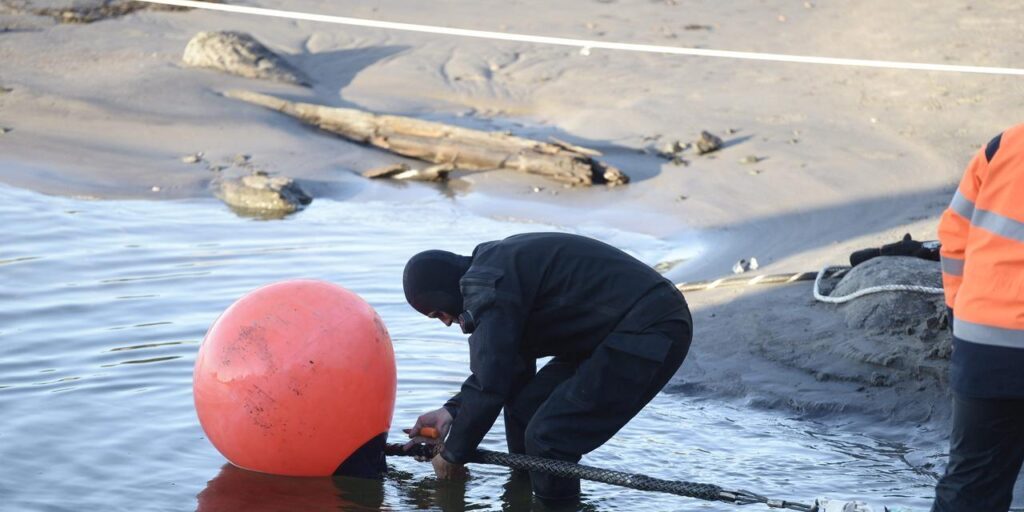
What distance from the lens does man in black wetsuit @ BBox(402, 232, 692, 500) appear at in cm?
522

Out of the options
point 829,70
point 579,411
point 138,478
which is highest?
point 829,70

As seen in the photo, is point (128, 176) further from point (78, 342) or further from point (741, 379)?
point (741, 379)


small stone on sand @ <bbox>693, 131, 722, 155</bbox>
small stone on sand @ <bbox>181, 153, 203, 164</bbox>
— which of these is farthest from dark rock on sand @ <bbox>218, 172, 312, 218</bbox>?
small stone on sand @ <bbox>693, 131, 722, 155</bbox>

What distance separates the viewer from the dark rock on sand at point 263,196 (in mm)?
12398

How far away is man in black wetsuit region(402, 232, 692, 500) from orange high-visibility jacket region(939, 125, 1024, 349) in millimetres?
1452

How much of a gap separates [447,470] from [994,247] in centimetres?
270

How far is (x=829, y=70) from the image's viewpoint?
1592cm

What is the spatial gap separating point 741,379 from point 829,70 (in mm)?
8810

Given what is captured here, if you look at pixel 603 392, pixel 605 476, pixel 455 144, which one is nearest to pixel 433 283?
pixel 603 392

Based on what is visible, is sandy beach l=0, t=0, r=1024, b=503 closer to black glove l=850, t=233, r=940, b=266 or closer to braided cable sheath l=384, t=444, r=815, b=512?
black glove l=850, t=233, r=940, b=266

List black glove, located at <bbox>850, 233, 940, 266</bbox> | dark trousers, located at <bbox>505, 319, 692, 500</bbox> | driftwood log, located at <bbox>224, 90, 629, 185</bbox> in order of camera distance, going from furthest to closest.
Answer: driftwood log, located at <bbox>224, 90, 629, 185</bbox>, black glove, located at <bbox>850, 233, 940, 266</bbox>, dark trousers, located at <bbox>505, 319, 692, 500</bbox>

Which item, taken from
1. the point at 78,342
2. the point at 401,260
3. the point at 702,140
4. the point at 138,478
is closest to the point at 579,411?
the point at 138,478

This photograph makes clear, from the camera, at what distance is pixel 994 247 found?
4.26 m

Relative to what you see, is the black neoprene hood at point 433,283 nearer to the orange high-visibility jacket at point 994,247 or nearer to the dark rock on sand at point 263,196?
the orange high-visibility jacket at point 994,247
